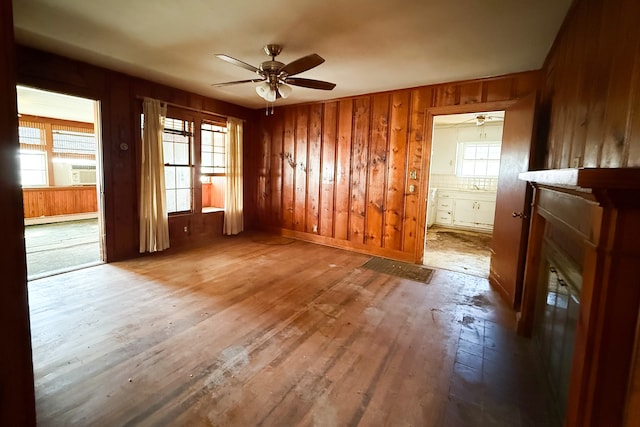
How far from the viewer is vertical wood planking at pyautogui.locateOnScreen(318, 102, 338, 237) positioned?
16.6ft

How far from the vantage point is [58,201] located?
7.12 m

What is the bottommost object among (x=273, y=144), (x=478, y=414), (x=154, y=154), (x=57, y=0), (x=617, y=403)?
(x=478, y=414)

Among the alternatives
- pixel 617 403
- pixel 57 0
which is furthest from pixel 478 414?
pixel 57 0

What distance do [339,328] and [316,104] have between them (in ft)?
13.0

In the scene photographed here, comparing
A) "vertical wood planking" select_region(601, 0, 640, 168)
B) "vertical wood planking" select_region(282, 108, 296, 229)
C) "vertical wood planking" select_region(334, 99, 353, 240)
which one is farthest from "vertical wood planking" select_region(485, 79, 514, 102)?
"vertical wood planking" select_region(282, 108, 296, 229)

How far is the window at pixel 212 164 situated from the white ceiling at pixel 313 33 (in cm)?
158

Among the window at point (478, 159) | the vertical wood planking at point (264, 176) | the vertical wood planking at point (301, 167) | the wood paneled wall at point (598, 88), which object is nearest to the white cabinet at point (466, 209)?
the window at point (478, 159)

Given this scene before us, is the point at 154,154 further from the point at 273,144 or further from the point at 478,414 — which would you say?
the point at 478,414

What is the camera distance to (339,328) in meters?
2.50

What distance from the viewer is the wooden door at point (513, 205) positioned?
2887 millimetres

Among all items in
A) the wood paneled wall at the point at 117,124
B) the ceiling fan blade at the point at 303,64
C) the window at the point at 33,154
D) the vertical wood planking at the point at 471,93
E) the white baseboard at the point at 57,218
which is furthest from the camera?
the window at the point at 33,154

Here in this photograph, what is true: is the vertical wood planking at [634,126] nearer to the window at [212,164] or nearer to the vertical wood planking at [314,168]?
the vertical wood planking at [314,168]

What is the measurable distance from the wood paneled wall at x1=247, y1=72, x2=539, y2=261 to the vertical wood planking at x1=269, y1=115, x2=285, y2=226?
19 millimetres

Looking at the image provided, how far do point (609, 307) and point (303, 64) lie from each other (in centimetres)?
A: 259
